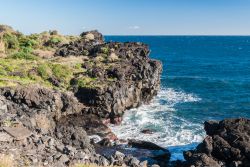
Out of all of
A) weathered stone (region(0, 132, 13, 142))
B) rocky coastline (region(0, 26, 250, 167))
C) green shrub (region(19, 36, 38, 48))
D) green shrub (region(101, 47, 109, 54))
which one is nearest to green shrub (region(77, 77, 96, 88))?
rocky coastline (region(0, 26, 250, 167))

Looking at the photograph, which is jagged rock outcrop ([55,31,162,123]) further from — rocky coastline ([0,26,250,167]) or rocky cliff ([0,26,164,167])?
rocky coastline ([0,26,250,167])

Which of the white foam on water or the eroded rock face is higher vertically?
the eroded rock face

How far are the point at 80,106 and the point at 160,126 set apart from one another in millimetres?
10987

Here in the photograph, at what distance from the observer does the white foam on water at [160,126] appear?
44625 mm

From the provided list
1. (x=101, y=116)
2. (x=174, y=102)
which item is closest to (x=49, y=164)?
(x=101, y=116)

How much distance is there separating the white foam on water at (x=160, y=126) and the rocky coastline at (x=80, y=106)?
174cm

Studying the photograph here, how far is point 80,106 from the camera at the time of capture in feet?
159

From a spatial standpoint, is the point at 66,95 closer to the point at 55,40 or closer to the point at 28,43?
the point at 28,43

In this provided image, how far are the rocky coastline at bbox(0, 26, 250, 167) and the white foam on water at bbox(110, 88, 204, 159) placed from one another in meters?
1.74

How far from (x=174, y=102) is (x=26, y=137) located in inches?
1688

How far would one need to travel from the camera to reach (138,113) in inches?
2226

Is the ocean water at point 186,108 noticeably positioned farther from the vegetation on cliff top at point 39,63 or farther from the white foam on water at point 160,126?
the vegetation on cliff top at point 39,63

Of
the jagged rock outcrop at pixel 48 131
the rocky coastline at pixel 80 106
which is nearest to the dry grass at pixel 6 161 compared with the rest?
the rocky coastline at pixel 80 106

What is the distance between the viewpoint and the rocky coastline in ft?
88.5
